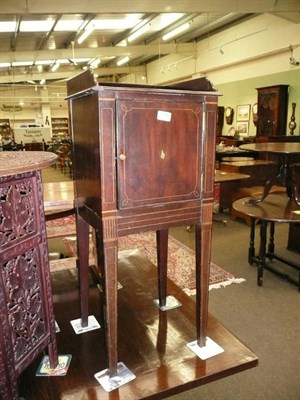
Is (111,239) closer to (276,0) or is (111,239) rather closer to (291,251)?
(291,251)

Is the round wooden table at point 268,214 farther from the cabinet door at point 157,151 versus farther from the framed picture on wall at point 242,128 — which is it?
the framed picture on wall at point 242,128

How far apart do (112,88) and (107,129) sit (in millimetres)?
131

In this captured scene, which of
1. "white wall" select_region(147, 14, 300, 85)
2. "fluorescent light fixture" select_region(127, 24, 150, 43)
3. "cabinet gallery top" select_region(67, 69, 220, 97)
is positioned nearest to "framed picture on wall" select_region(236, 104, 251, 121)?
"white wall" select_region(147, 14, 300, 85)

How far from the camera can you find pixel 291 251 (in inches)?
151

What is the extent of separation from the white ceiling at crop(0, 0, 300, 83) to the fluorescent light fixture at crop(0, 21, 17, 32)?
12cm

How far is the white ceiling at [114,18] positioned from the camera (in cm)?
526

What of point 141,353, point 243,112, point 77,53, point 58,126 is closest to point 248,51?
point 243,112

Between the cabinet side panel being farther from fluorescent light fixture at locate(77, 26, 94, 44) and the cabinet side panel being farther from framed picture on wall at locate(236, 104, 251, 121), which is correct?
framed picture on wall at locate(236, 104, 251, 121)

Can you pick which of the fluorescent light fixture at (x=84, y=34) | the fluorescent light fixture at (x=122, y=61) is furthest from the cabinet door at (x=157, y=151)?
the fluorescent light fixture at (x=122, y=61)

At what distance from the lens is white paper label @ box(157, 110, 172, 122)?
45.4 inches

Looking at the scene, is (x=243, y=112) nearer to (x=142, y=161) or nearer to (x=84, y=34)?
(x=84, y=34)

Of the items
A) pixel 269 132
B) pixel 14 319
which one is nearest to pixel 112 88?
pixel 14 319

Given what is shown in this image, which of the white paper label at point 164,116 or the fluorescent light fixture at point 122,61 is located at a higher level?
the fluorescent light fixture at point 122,61

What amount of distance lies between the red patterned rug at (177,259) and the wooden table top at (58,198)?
0.71 m
